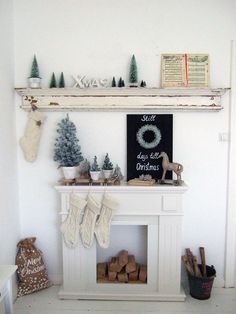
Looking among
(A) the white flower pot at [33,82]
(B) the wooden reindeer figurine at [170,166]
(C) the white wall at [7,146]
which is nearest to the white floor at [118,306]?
(C) the white wall at [7,146]

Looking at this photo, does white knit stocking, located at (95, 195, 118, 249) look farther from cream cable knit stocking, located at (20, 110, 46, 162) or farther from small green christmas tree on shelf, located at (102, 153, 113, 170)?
cream cable knit stocking, located at (20, 110, 46, 162)

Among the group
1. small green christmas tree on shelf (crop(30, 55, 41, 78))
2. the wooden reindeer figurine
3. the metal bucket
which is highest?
small green christmas tree on shelf (crop(30, 55, 41, 78))

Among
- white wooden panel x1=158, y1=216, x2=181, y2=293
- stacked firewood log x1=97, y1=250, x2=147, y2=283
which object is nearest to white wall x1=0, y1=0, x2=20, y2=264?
stacked firewood log x1=97, y1=250, x2=147, y2=283

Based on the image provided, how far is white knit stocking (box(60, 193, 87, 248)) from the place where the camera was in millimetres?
2311

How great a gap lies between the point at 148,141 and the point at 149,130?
9 centimetres

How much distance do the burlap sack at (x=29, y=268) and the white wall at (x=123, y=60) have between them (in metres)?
0.28

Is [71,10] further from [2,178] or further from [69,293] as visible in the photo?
[69,293]

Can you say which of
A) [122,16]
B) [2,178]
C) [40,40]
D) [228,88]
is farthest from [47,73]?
[228,88]

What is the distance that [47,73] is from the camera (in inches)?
97.0

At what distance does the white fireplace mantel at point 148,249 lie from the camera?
2.30 m

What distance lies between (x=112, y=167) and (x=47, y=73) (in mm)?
947

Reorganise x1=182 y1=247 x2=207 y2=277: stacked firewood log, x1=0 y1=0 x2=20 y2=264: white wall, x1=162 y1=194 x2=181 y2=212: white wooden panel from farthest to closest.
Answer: x1=182 y1=247 x2=207 y2=277: stacked firewood log < x1=162 y1=194 x2=181 y2=212: white wooden panel < x1=0 y1=0 x2=20 y2=264: white wall

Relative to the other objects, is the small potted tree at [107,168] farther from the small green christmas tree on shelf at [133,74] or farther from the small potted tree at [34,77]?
the small potted tree at [34,77]

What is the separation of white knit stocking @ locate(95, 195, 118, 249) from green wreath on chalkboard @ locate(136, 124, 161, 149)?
547 mm
